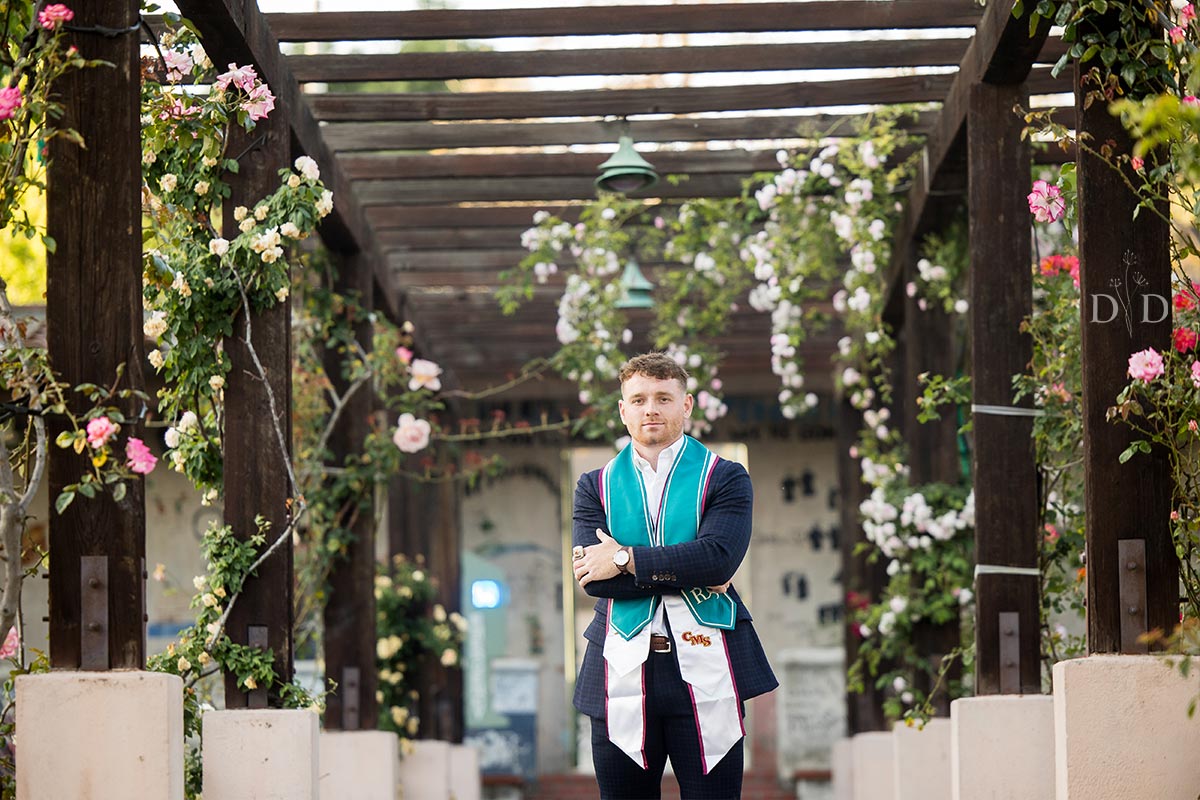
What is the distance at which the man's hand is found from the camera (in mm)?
3732

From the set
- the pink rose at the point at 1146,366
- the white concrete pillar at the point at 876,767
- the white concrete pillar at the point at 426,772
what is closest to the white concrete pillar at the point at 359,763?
the white concrete pillar at the point at 426,772

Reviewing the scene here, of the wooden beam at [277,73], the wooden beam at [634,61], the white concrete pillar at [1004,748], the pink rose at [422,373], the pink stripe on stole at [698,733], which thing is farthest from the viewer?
the pink rose at [422,373]

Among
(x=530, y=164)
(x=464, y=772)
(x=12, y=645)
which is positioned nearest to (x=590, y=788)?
(x=464, y=772)

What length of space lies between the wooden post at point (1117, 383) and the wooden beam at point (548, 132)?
3.18 m

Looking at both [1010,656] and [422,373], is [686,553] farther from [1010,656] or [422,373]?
[422,373]

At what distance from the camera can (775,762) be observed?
13.7 m

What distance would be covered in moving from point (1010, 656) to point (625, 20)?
2700 millimetres

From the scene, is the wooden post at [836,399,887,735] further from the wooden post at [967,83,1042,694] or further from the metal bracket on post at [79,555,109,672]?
the metal bracket on post at [79,555,109,672]

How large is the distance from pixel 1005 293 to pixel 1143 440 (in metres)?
1.70

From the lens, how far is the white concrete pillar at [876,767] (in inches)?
352

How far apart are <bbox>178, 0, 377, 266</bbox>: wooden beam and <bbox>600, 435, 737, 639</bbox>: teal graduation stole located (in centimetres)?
208

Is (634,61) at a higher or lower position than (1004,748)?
higher

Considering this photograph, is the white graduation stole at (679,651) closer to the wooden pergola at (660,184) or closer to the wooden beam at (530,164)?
the wooden pergola at (660,184)

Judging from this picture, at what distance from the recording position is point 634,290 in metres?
8.70
